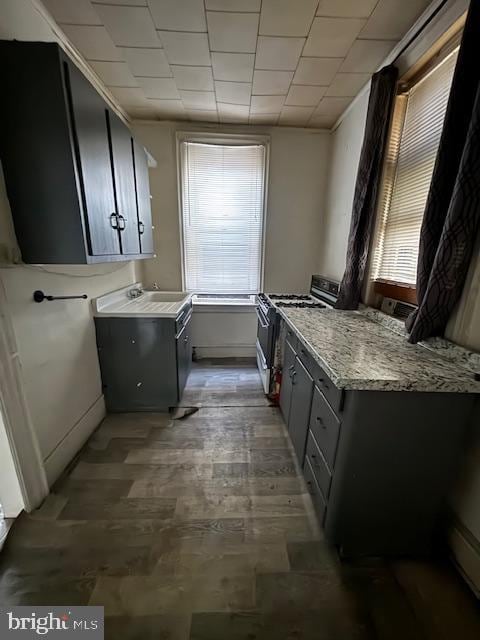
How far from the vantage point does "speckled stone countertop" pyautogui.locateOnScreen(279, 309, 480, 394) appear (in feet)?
3.20

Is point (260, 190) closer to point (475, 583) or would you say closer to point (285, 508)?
point (285, 508)

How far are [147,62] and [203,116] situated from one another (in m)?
0.86

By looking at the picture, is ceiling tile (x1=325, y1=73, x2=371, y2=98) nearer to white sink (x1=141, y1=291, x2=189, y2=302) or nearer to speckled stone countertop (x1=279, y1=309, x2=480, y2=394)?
speckled stone countertop (x1=279, y1=309, x2=480, y2=394)

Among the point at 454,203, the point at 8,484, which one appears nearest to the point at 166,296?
the point at 8,484

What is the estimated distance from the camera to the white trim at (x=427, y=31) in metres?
1.25

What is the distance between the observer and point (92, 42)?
170 cm

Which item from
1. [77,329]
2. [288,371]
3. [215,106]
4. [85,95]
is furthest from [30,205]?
[215,106]

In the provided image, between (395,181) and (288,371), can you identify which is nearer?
(395,181)

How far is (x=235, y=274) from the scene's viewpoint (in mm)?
3275

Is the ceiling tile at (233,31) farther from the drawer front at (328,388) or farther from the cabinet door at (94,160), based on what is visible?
the drawer front at (328,388)

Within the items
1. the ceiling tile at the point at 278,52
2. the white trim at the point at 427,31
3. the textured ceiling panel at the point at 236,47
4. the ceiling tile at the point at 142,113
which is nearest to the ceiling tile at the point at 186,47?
the textured ceiling panel at the point at 236,47

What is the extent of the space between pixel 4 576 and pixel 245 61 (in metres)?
3.33

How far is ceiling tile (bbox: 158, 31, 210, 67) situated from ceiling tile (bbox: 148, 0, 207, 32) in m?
0.05

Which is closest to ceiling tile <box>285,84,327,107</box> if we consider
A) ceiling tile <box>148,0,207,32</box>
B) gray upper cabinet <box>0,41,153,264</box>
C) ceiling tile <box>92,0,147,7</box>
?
ceiling tile <box>148,0,207,32</box>
